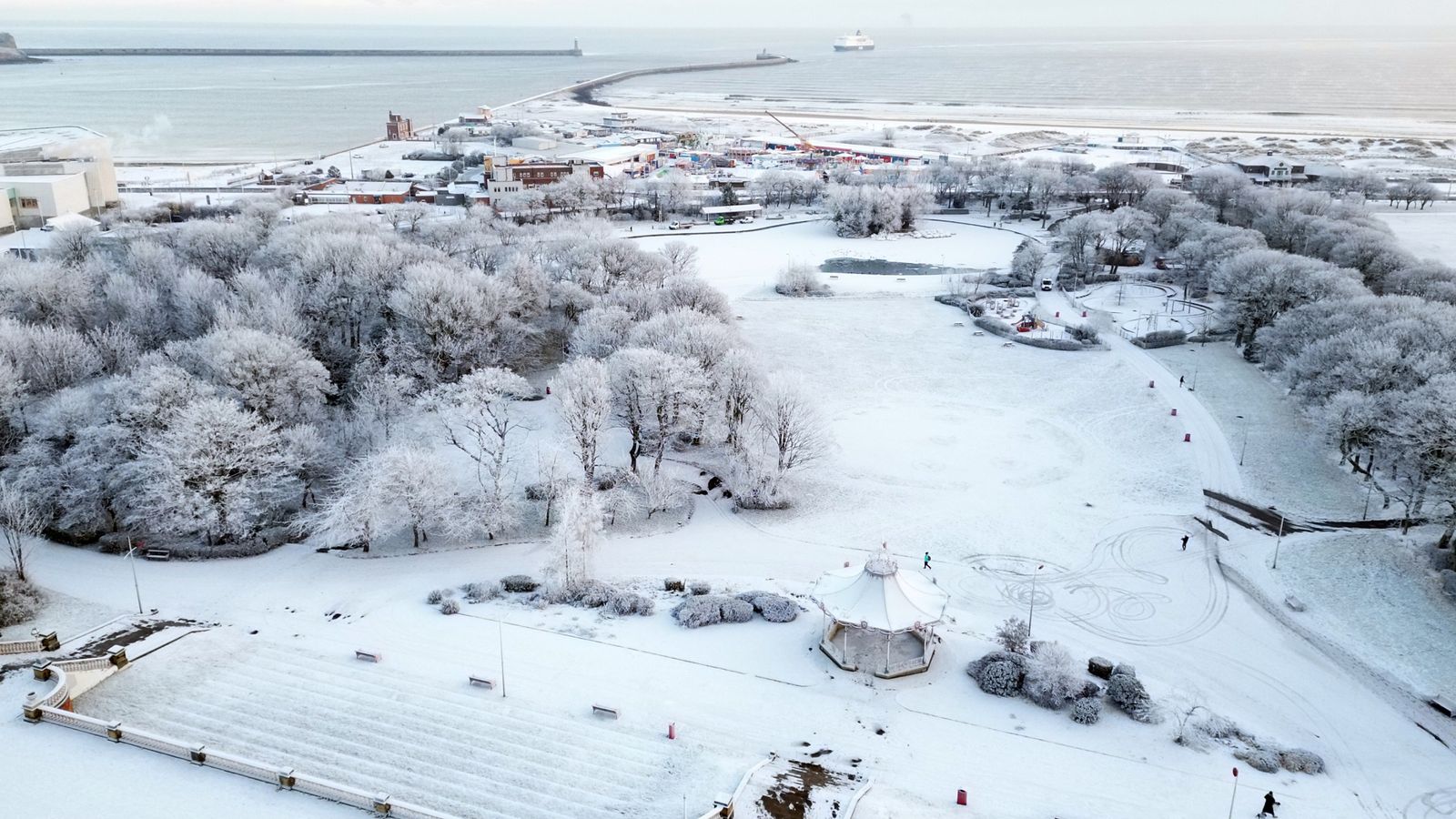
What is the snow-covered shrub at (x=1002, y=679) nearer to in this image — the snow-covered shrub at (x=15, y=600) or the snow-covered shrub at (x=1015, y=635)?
the snow-covered shrub at (x=1015, y=635)

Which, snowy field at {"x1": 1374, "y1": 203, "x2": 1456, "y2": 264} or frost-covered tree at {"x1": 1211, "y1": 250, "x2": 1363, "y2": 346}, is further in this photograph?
snowy field at {"x1": 1374, "y1": 203, "x2": 1456, "y2": 264}

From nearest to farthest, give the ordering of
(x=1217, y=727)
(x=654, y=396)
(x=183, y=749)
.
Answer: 1. (x=183, y=749)
2. (x=1217, y=727)
3. (x=654, y=396)

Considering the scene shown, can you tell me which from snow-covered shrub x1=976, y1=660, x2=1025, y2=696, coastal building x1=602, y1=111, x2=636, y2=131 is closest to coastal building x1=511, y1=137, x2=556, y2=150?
coastal building x1=602, y1=111, x2=636, y2=131

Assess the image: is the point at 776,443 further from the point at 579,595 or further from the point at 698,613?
the point at 579,595

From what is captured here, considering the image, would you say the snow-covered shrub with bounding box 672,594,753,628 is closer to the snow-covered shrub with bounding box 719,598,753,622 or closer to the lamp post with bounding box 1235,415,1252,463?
the snow-covered shrub with bounding box 719,598,753,622

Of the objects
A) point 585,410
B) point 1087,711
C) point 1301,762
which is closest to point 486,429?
point 585,410

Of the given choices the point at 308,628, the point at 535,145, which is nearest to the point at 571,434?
the point at 308,628
